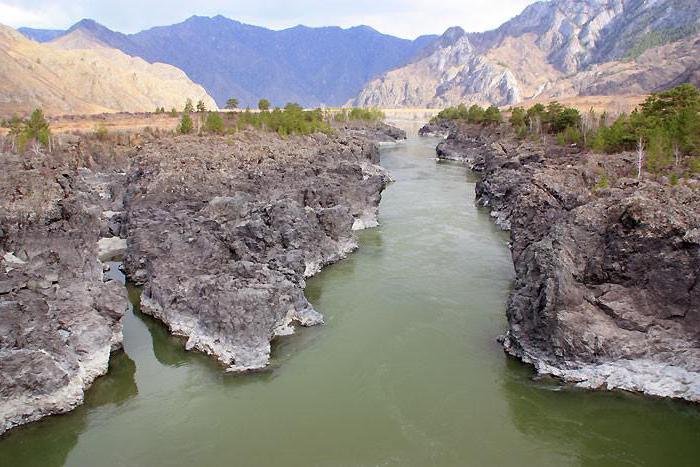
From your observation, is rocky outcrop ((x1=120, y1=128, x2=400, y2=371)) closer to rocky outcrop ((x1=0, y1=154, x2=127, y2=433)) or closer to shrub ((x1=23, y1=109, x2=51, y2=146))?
rocky outcrop ((x1=0, y1=154, x2=127, y2=433))

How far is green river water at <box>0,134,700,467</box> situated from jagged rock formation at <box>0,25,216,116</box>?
294ft

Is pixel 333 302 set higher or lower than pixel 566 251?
lower

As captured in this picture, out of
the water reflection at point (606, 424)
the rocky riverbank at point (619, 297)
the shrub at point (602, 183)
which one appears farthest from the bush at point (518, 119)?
the water reflection at point (606, 424)

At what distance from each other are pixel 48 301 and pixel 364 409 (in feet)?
41.2

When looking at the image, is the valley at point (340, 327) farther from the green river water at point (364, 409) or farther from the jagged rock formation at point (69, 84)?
the jagged rock formation at point (69, 84)

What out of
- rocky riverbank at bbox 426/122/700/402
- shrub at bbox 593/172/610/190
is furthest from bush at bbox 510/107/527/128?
rocky riverbank at bbox 426/122/700/402

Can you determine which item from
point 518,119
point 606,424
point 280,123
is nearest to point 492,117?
point 518,119

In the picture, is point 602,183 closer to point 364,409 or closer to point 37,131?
point 364,409

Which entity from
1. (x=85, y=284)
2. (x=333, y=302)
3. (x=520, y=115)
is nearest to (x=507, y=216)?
(x=333, y=302)

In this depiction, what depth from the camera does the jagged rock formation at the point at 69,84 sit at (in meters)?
101

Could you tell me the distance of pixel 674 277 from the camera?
810 inches

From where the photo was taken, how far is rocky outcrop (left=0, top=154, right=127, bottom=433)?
18.1 metres

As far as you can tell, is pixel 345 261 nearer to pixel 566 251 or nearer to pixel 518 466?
→ pixel 566 251

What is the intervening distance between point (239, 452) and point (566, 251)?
14844mm
